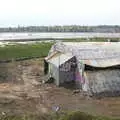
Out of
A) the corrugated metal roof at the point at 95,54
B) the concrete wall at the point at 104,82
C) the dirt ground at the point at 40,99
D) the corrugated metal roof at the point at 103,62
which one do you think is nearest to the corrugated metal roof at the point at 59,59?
the corrugated metal roof at the point at 95,54

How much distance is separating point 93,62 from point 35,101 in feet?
17.2

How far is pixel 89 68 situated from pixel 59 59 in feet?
11.7

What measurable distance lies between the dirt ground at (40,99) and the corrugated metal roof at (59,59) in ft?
5.02

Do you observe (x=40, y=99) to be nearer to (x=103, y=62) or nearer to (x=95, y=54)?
(x=103, y=62)

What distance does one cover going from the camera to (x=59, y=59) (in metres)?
26.6

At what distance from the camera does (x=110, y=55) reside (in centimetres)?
2556

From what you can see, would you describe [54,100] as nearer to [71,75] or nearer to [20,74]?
[71,75]

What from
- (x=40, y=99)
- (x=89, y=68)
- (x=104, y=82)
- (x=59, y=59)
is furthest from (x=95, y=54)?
(x=40, y=99)

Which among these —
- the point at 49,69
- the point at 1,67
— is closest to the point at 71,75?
the point at 49,69

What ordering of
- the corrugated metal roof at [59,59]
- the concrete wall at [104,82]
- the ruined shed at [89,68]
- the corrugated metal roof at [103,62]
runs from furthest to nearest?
the corrugated metal roof at [59,59] → the corrugated metal roof at [103,62] → the ruined shed at [89,68] → the concrete wall at [104,82]

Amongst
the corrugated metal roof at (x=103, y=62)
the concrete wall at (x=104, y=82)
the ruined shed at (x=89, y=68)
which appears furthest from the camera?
the corrugated metal roof at (x=103, y=62)

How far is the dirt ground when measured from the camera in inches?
744

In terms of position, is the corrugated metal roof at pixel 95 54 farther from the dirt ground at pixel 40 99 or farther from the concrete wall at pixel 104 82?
the dirt ground at pixel 40 99

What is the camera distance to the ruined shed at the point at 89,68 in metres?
22.7
